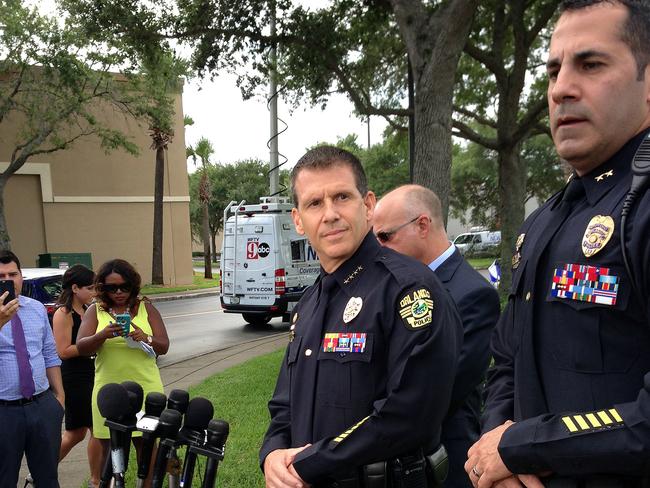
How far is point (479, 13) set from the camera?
1350 centimetres

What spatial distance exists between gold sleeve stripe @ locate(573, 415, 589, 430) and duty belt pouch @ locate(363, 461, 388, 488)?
2.23 ft

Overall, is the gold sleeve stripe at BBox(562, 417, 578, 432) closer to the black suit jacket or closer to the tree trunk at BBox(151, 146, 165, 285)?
the black suit jacket

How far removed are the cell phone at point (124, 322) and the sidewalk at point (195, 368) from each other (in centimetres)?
171

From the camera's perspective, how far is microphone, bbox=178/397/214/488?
208cm

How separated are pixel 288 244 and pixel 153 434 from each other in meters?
12.2

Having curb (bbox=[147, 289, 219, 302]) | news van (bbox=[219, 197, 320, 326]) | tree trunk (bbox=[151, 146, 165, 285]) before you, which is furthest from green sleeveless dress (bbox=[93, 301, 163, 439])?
tree trunk (bbox=[151, 146, 165, 285])

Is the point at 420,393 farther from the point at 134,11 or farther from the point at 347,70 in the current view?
the point at 347,70

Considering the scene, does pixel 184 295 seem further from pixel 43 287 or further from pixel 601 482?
pixel 601 482

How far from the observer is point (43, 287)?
9141mm

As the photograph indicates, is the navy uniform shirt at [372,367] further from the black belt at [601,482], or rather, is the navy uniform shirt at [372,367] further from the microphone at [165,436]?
the black belt at [601,482]

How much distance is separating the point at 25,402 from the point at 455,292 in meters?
2.72

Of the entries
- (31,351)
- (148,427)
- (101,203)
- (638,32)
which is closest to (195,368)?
(31,351)

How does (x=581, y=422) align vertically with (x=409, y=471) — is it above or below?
above

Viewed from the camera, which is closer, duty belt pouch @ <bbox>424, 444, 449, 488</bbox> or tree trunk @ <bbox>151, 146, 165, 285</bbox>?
duty belt pouch @ <bbox>424, 444, 449, 488</bbox>
